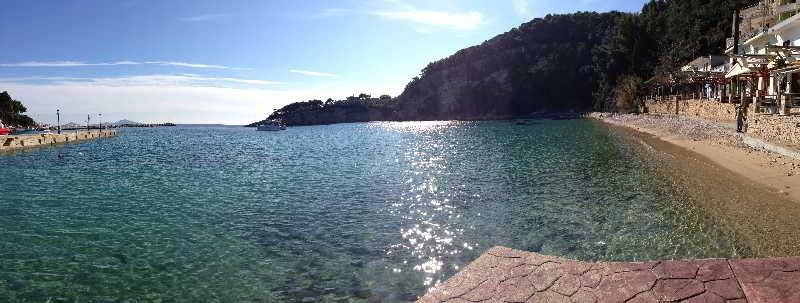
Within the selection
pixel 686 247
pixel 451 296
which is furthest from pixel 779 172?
pixel 451 296

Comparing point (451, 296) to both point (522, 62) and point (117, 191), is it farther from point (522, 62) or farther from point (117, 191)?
point (522, 62)

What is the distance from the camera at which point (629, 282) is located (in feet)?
22.0

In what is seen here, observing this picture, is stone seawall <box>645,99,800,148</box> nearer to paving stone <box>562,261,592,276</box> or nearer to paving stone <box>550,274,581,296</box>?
paving stone <box>562,261,592,276</box>

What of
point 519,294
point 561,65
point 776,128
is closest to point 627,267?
point 519,294

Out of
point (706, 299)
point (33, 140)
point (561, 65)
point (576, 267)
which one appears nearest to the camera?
point (706, 299)

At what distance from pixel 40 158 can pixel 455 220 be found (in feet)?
152

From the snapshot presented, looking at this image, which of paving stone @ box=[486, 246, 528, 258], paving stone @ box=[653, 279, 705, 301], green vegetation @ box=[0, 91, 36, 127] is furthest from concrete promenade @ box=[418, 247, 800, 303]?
green vegetation @ box=[0, 91, 36, 127]

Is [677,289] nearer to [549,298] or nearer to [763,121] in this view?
[549,298]

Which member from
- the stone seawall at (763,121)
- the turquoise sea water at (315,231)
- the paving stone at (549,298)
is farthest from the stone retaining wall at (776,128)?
the paving stone at (549,298)

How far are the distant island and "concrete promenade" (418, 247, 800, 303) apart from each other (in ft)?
319

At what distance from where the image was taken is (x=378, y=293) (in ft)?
28.9

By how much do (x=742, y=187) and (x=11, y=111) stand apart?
141527 millimetres

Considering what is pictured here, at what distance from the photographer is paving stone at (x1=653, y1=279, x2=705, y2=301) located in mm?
6145

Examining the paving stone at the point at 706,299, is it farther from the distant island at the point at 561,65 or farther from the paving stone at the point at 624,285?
the distant island at the point at 561,65
